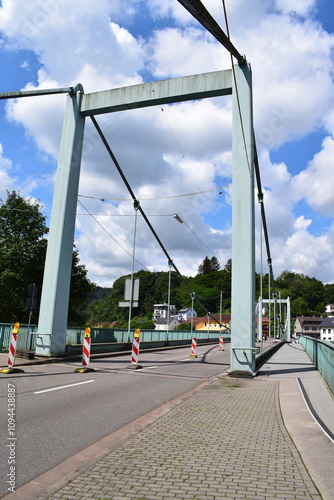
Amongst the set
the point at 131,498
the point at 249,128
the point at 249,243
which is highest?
the point at 249,128

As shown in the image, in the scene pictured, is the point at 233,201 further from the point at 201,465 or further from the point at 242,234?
the point at 201,465

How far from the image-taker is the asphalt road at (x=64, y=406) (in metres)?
4.12

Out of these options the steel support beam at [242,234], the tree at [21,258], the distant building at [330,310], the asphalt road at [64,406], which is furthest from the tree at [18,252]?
the distant building at [330,310]

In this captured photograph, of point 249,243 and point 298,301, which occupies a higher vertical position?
point 298,301

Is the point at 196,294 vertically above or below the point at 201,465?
above

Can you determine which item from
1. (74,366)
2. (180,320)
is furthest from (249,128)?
(180,320)

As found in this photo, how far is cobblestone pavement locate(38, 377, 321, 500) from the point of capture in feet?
10.6

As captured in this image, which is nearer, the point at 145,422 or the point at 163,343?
the point at 145,422

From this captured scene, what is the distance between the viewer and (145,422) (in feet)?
18.4

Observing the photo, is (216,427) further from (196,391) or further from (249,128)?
(249,128)

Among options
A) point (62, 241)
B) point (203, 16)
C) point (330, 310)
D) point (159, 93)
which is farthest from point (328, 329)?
point (203, 16)

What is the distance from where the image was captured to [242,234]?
38.9 ft

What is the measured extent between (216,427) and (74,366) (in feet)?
26.0

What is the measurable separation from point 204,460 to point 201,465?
0.52ft
